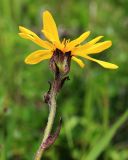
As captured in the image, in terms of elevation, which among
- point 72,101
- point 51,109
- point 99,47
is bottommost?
point 51,109

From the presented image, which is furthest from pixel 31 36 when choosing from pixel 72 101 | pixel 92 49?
pixel 72 101

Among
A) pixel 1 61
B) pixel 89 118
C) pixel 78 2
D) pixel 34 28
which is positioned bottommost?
pixel 89 118

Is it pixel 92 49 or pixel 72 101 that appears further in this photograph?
pixel 72 101

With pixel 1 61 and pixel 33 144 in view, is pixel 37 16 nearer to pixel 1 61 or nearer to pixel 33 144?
pixel 1 61

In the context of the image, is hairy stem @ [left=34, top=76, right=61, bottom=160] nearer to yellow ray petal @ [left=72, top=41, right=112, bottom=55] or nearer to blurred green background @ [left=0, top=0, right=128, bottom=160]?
yellow ray petal @ [left=72, top=41, right=112, bottom=55]

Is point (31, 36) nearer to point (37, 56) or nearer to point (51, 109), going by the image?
point (37, 56)

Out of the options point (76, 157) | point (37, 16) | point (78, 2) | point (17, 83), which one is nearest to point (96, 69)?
point (17, 83)

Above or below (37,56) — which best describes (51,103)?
below
